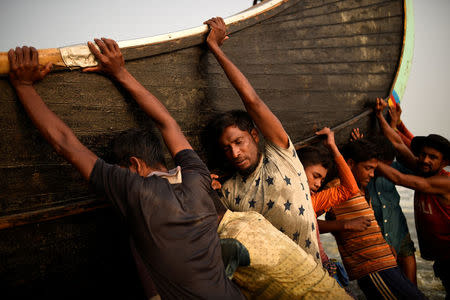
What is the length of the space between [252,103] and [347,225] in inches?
53.0

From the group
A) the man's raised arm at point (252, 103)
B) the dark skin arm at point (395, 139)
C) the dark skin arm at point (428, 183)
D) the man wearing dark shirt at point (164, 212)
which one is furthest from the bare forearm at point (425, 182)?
the man wearing dark shirt at point (164, 212)

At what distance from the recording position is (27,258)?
1767mm

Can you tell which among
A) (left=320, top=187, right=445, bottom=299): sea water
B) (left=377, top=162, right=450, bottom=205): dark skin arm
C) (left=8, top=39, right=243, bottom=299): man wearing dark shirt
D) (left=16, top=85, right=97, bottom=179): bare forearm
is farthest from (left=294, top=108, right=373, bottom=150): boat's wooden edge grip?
(left=320, top=187, right=445, bottom=299): sea water

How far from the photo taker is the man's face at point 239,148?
2.13 m

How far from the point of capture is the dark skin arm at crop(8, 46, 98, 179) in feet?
4.78

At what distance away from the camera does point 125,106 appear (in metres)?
2.00

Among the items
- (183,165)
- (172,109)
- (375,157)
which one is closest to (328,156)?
(375,157)

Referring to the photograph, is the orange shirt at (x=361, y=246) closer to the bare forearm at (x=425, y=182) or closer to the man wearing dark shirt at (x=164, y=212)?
the bare forearm at (x=425, y=182)

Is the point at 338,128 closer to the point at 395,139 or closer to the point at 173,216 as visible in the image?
the point at 395,139

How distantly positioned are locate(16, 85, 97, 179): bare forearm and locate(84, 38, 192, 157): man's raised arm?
329 millimetres

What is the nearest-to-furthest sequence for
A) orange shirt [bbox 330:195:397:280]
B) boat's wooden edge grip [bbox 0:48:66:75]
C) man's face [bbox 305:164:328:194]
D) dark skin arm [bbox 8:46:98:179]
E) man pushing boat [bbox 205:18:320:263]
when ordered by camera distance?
dark skin arm [bbox 8:46:98:179] < boat's wooden edge grip [bbox 0:48:66:75] < man pushing boat [bbox 205:18:320:263] < orange shirt [bbox 330:195:397:280] < man's face [bbox 305:164:328:194]

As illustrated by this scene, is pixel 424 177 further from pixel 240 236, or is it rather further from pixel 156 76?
pixel 156 76

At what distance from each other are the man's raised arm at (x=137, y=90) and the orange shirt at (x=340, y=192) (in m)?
1.43

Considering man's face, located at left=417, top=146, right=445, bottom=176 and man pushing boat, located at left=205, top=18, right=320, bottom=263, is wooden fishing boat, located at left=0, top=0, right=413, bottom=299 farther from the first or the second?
man's face, located at left=417, top=146, right=445, bottom=176
